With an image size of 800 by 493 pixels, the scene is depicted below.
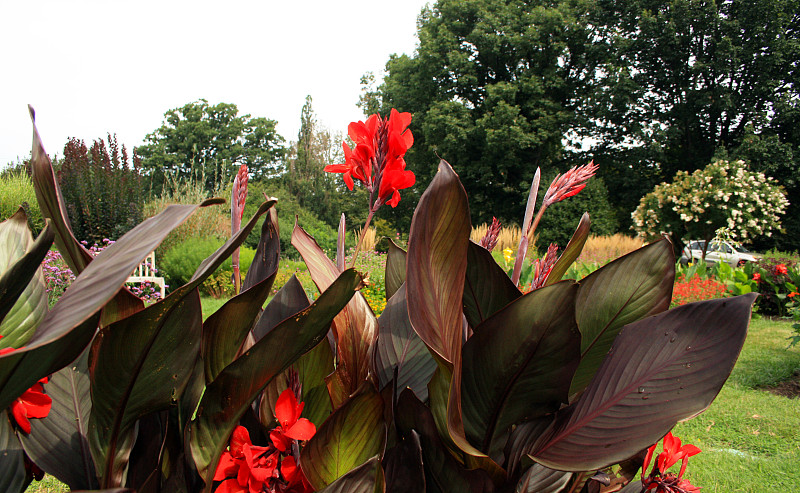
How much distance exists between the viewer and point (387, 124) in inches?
28.4

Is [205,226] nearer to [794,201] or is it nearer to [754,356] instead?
[754,356]

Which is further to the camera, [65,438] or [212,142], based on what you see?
[212,142]

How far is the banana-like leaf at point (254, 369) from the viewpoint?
0.43m

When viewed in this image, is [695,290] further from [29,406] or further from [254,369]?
[29,406]

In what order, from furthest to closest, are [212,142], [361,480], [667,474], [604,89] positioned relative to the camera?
[212,142]
[604,89]
[667,474]
[361,480]

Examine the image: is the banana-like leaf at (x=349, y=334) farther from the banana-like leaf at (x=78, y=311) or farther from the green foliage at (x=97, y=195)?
the green foliage at (x=97, y=195)

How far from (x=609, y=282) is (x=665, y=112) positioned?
78.5ft

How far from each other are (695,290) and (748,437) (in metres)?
3.88

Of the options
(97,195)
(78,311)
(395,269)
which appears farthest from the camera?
(97,195)

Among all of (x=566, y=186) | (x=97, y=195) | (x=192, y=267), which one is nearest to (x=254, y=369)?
(x=566, y=186)

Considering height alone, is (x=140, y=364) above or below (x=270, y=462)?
above

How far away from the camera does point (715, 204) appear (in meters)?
12.2

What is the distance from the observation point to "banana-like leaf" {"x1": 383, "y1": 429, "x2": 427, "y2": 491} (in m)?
0.51

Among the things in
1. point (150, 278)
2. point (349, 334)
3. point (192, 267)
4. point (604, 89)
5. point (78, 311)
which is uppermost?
point (604, 89)
